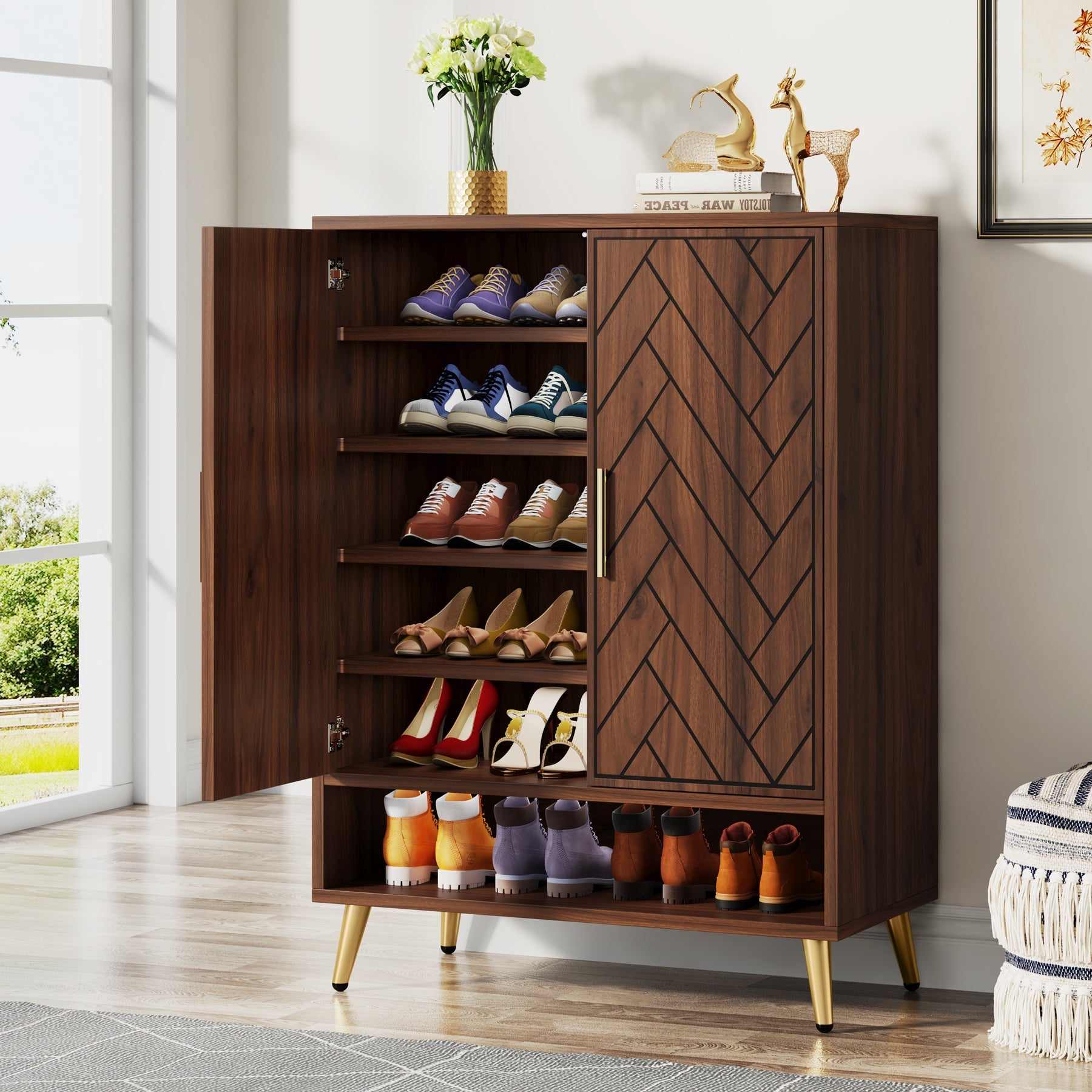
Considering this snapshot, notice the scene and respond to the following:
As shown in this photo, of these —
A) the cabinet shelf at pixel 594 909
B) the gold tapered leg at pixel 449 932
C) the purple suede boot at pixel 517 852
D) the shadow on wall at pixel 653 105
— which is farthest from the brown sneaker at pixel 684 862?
the shadow on wall at pixel 653 105

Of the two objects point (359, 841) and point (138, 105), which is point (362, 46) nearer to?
point (138, 105)

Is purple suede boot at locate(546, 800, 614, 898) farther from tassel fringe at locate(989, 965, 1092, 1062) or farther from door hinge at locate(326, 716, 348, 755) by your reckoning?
tassel fringe at locate(989, 965, 1092, 1062)

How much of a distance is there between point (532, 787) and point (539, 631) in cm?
30

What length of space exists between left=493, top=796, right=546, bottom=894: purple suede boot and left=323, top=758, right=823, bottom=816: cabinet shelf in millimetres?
58

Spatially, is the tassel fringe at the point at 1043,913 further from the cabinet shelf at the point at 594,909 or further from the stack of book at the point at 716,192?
the stack of book at the point at 716,192

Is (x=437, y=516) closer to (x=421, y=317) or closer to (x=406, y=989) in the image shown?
(x=421, y=317)

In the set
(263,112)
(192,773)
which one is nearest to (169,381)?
(263,112)

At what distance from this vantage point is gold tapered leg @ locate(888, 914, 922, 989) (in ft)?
10.4

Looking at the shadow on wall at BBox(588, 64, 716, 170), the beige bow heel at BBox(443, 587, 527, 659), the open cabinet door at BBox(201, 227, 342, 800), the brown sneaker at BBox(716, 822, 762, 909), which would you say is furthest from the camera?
the shadow on wall at BBox(588, 64, 716, 170)

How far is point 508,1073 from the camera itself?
8.89 ft

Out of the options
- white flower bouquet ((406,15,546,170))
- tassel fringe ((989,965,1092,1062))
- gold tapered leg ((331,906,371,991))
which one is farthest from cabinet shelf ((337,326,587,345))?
tassel fringe ((989,965,1092,1062))

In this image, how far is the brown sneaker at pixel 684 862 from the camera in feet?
10.0

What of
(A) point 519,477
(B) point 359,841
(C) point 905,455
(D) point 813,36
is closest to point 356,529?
(A) point 519,477

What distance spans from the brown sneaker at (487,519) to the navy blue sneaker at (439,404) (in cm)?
14
